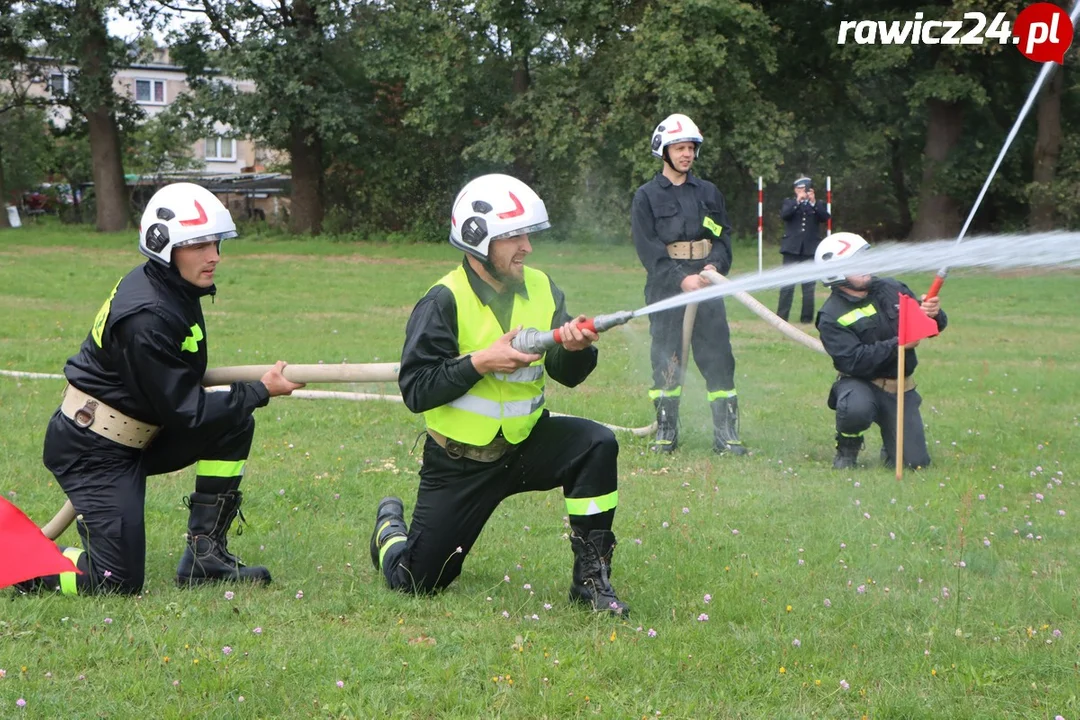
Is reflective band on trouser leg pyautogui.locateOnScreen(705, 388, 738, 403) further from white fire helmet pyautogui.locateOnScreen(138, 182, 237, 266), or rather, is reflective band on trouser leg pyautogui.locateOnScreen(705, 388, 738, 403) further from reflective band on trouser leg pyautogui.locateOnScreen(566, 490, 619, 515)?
white fire helmet pyautogui.locateOnScreen(138, 182, 237, 266)

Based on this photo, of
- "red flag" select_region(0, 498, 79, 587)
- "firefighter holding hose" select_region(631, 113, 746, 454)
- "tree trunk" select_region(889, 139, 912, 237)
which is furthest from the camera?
"tree trunk" select_region(889, 139, 912, 237)

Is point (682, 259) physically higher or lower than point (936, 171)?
lower

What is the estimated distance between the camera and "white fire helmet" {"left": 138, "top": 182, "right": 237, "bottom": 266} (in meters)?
5.93

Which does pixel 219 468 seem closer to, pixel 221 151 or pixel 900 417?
pixel 900 417

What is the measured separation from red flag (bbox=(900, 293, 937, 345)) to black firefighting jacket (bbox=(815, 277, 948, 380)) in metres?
0.38

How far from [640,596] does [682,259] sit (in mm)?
4664

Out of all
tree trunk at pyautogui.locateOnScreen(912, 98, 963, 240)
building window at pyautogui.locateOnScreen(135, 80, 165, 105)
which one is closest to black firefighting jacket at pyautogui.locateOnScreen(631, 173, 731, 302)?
tree trunk at pyautogui.locateOnScreen(912, 98, 963, 240)

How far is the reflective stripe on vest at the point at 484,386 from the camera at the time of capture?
228 inches

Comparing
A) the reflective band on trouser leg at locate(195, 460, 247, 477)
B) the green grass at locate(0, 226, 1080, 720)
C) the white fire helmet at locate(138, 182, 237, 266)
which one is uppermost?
the white fire helmet at locate(138, 182, 237, 266)

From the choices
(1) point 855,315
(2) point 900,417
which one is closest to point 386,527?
(2) point 900,417

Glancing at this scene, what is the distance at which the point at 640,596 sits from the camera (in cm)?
608

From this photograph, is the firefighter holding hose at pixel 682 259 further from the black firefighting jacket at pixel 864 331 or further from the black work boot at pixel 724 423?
the black firefighting jacket at pixel 864 331

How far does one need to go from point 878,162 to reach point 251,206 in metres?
28.7

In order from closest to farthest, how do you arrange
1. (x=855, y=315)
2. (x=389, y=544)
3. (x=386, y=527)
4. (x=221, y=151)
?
(x=389, y=544)
(x=386, y=527)
(x=855, y=315)
(x=221, y=151)
